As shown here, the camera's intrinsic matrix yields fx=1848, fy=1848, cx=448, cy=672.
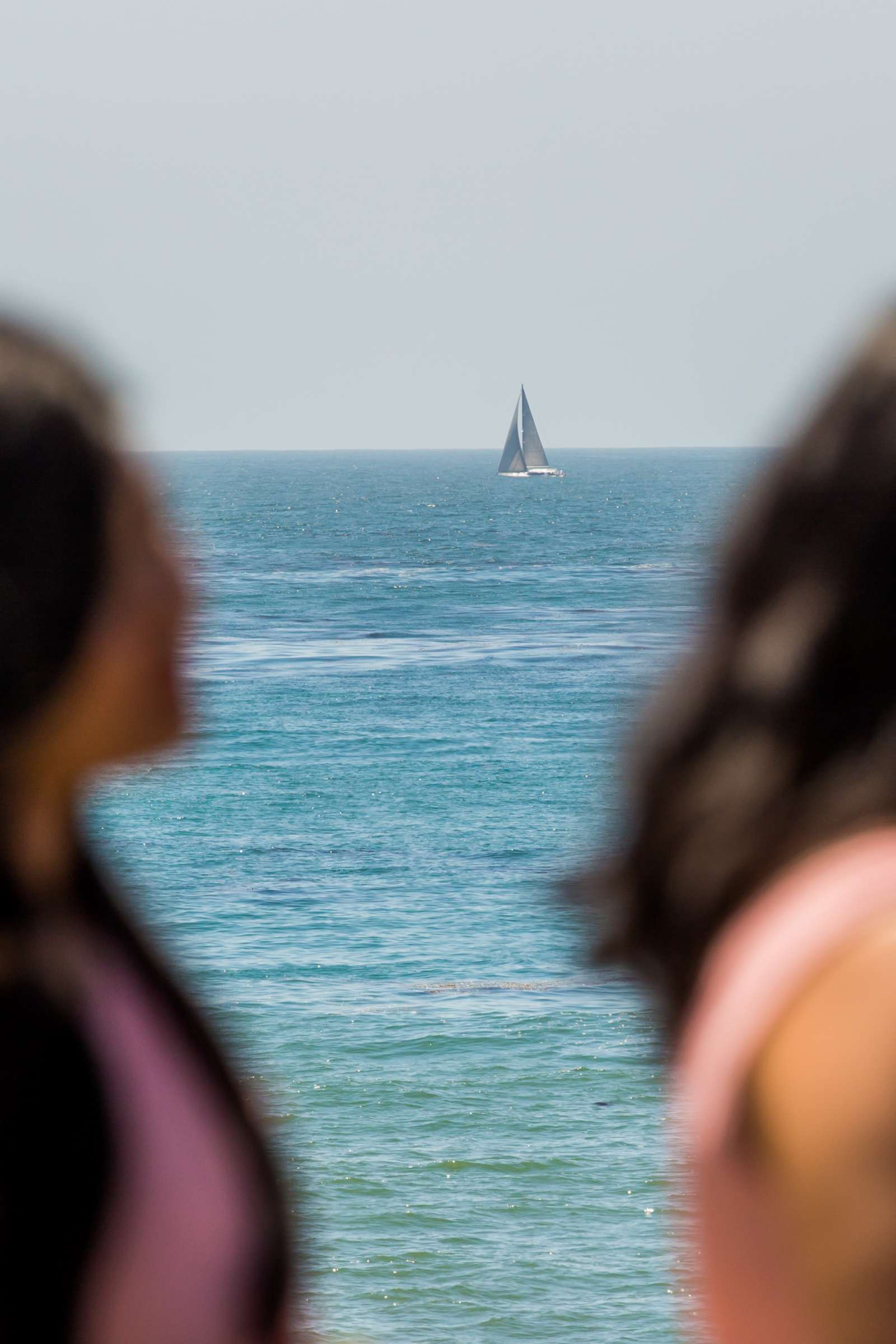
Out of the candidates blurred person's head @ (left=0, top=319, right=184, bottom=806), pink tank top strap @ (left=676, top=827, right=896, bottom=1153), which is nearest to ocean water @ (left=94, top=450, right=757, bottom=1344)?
blurred person's head @ (left=0, top=319, right=184, bottom=806)

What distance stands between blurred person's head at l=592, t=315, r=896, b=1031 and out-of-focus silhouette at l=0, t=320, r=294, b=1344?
44 centimetres

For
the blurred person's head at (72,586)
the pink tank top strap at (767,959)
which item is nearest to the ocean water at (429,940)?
the blurred person's head at (72,586)

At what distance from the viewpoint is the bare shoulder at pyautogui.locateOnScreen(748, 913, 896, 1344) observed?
1.11 metres

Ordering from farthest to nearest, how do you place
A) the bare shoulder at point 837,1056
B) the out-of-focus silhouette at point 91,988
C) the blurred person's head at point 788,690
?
1. the out-of-focus silhouette at point 91,988
2. the blurred person's head at point 788,690
3. the bare shoulder at point 837,1056

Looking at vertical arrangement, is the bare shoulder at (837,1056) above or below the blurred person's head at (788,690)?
below

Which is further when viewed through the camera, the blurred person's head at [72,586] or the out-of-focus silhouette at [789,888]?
the blurred person's head at [72,586]

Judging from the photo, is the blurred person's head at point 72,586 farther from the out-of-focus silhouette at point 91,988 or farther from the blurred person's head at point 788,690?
the blurred person's head at point 788,690

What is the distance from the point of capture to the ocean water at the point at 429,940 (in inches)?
876

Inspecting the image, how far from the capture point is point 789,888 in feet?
4.21

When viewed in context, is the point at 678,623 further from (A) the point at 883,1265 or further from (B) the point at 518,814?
(B) the point at 518,814

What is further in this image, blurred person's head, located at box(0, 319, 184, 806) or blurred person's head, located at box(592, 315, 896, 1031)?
blurred person's head, located at box(0, 319, 184, 806)

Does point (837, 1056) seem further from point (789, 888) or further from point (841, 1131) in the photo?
point (789, 888)

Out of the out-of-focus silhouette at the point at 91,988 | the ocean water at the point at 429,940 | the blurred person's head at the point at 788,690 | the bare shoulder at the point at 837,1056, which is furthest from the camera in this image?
the ocean water at the point at 429,940

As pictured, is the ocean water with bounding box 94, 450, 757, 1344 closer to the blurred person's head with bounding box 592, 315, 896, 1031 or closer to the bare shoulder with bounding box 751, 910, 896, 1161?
the blurred person's head with bounding box 592, 315, 896, 1031
